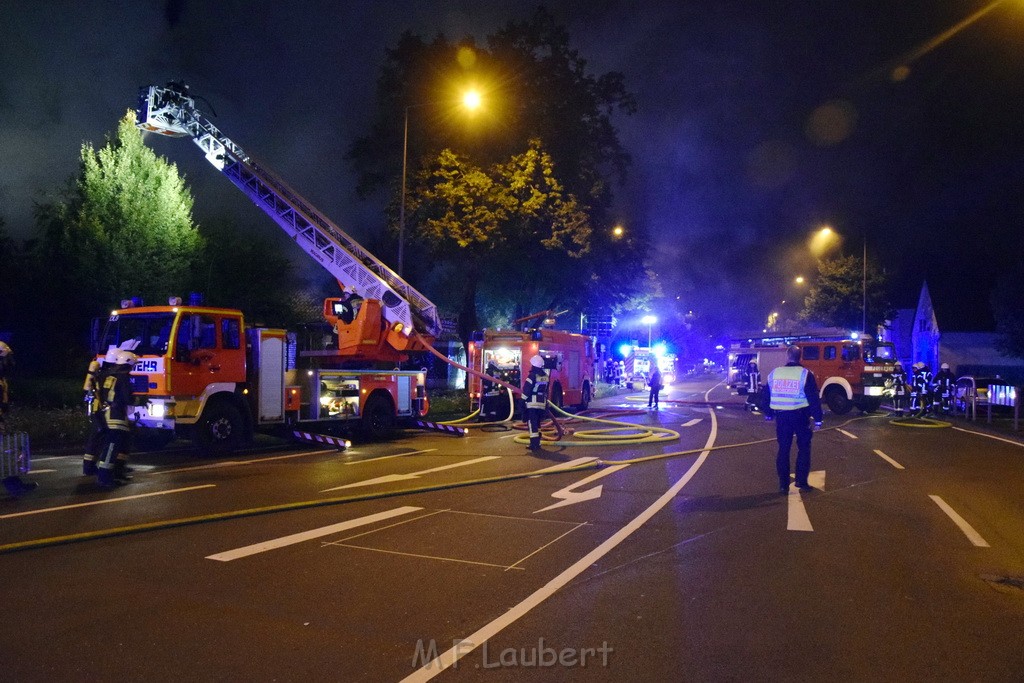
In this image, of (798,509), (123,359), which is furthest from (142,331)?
(798,509)

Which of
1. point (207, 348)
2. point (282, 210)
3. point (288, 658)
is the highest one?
point (282, 210)

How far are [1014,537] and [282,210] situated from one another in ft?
54.7

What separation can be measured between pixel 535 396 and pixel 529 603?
8653mm

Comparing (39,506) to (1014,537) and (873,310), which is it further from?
(873,310)

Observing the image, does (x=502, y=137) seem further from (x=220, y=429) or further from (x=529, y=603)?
(x=529, y=603)

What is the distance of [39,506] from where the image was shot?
8.55 metres

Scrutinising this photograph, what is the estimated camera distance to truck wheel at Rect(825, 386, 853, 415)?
1011 inches

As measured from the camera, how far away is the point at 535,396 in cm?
1384

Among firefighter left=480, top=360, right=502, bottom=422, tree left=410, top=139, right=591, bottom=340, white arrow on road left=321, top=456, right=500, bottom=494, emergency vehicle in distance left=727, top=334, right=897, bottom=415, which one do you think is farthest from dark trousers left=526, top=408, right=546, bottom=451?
emergency vehicle in distance left=727, top=334, right=897, bottom=415

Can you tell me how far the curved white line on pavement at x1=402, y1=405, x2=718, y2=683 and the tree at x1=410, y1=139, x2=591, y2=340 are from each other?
1719 cm

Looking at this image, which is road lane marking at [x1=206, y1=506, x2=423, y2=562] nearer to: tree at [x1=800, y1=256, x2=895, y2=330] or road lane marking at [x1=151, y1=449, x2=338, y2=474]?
road lane marking at [x1=151, y1=449, x2=338, y2=474]

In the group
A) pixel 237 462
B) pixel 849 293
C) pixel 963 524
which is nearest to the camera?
pixel 963 524

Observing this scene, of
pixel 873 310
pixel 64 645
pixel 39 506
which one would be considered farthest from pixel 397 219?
pixel 873 310

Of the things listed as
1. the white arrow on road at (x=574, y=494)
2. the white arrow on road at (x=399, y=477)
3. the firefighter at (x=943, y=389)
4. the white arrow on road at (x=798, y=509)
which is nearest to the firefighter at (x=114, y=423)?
the white arrow on road at (x=399, y=477)
